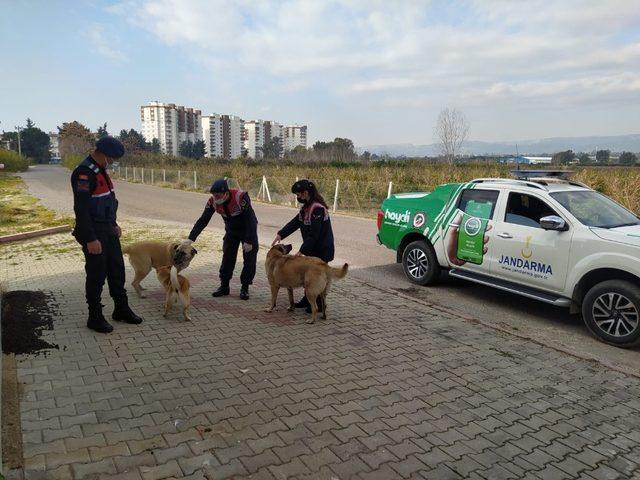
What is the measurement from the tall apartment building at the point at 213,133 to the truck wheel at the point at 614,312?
12920 centimetres

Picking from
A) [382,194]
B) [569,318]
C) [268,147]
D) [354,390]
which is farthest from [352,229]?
[268,147]

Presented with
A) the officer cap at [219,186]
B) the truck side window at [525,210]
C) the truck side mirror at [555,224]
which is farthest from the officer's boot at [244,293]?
the truck side mirror at [555,224]

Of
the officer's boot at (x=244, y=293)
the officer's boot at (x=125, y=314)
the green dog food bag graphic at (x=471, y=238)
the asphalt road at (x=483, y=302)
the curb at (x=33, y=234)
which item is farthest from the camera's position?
the curb at (x=33, y=234)

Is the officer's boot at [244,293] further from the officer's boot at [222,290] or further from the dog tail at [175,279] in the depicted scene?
the dog tail at [175,279]

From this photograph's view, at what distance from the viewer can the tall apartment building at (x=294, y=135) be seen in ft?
470

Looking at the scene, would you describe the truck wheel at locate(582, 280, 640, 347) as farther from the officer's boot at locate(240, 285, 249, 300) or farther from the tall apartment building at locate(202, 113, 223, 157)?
the tall apartment building at locate(202, 113, 223, 157)

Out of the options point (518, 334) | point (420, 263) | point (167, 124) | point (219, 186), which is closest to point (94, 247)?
point (219, 186)

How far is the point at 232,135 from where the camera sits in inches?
5325

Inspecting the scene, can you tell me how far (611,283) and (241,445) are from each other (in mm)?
4301

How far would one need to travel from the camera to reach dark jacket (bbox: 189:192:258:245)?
5.89 m

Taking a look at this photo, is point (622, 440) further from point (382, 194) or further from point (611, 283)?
point (382, 194)

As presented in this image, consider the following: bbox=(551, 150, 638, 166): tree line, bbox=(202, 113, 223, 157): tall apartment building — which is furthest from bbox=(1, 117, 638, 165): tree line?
bbox=(202, 113, 223, 157): tall apartment building

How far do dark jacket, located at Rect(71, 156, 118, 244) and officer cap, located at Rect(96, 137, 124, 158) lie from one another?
5.8 inches

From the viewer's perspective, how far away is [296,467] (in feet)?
9.15
